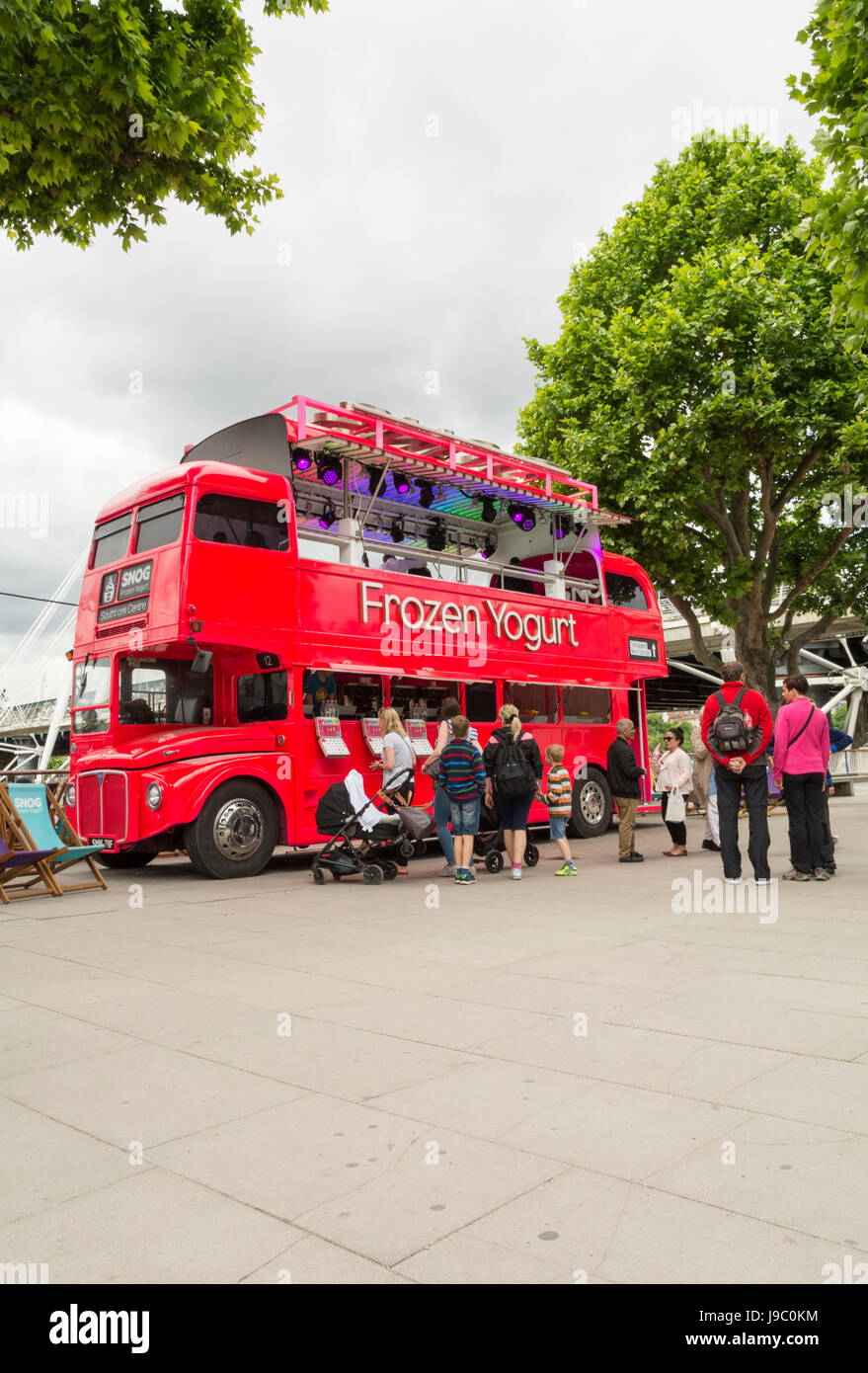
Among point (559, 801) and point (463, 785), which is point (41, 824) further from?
point (559, 801)

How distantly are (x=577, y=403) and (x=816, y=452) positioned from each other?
4.91 m

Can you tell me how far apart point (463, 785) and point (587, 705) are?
622 centimetres

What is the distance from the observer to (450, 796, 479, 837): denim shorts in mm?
10086

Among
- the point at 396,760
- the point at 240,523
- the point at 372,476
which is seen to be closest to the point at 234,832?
the point at 396,760

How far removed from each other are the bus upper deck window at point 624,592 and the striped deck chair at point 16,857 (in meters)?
10.0

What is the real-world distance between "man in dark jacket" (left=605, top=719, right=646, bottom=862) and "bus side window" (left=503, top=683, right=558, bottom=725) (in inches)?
106

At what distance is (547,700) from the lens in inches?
594

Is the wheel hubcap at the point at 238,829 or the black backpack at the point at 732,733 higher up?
the black backpack at the point at 732,733

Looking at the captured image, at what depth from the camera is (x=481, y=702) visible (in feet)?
46.0

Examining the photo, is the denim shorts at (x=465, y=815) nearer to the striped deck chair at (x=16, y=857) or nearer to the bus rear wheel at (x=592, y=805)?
the striped deck chair at (x=16, y=857)

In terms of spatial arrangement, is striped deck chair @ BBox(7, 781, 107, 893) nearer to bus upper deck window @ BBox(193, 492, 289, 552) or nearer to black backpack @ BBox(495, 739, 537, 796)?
bus upper deck window @ BBox(193, 492, 289, 552)

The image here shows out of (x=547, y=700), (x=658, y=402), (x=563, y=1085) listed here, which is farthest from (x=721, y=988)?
(x=658, y=402)
